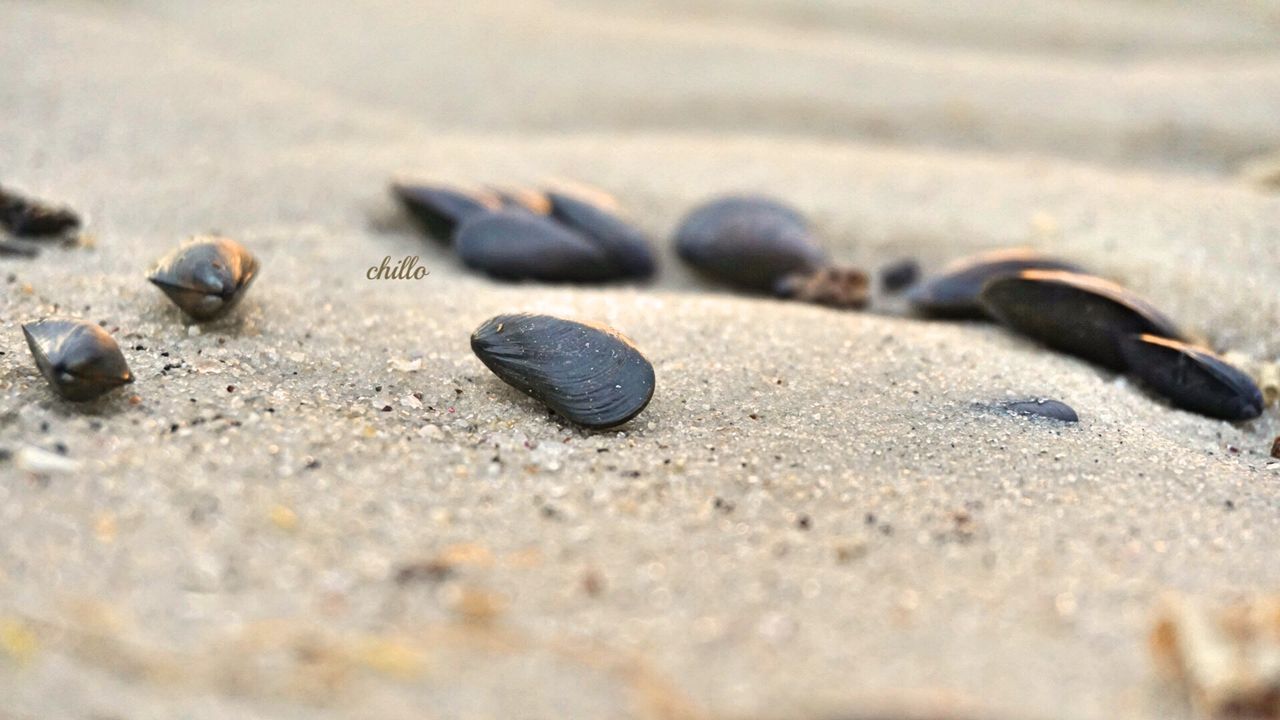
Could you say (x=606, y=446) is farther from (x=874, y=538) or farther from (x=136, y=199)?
(x=136, y=199)

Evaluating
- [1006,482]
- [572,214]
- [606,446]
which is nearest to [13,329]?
[606,446]

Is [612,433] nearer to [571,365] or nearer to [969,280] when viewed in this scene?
[571,365]

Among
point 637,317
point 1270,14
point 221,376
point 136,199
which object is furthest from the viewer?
point 1270,14

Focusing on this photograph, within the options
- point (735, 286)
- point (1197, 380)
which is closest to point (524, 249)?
point (735, 286)

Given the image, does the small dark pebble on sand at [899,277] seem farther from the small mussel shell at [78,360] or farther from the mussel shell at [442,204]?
the small mussel shell at [78,360]

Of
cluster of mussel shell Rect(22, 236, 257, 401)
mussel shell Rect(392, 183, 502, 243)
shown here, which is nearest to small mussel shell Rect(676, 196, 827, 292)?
mussel shell Rect(392, 183, 502, 243)

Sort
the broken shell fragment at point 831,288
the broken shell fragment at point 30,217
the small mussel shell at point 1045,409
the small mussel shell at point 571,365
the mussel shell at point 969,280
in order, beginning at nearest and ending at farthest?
the small mussel shell at point 571,365, the small mussel shell at point 1045,409, the broken shell fragment at point 30,217, the mussel shell at point 969,280, the broken shell fragment at point 831,288

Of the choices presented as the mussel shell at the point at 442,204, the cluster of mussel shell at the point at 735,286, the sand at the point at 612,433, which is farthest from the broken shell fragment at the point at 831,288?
the mussel shell at the point at 442,204
